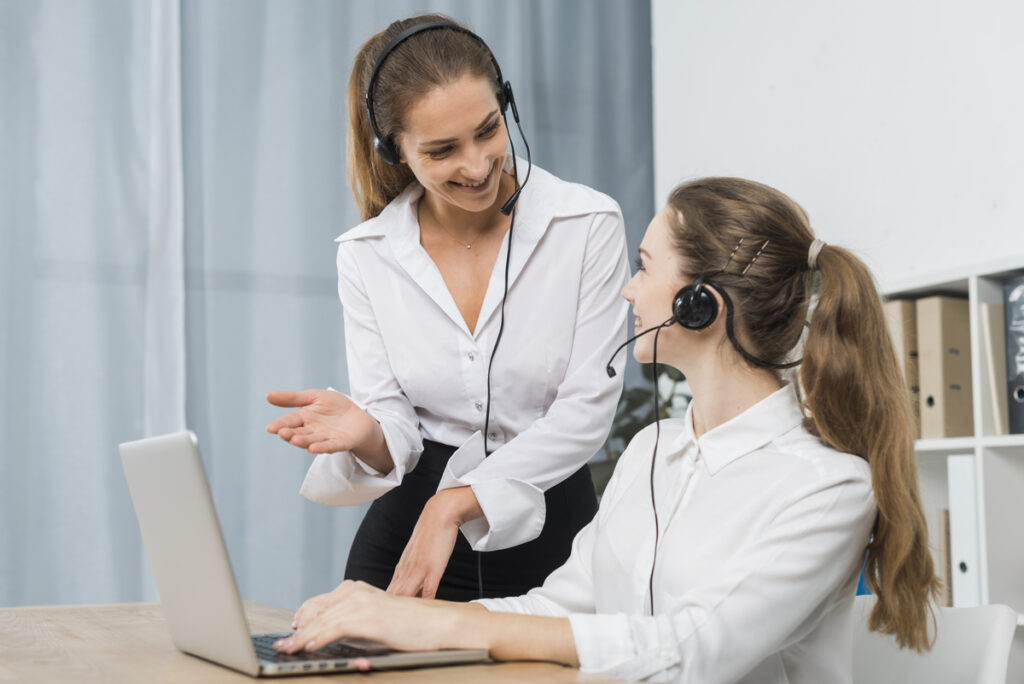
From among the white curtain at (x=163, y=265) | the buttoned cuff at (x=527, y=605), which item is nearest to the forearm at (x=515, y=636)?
the buttoned cuff at (x=527, y=605)

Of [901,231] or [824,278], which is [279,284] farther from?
[824,278]

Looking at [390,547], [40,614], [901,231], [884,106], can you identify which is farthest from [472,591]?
[884,106]

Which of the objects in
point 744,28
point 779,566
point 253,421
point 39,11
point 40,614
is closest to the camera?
point 779,566

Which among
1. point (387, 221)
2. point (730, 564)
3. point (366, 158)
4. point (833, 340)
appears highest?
point (366, 158)

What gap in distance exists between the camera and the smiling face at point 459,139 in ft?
4.55

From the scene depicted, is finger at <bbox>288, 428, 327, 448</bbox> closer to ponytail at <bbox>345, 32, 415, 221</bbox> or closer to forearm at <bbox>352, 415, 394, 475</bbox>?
forearm at <bbox>352, 415, 394, 475</bbox>

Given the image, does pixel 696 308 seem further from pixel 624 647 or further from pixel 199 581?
pixel 199 581

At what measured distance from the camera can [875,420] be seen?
3.72 ft

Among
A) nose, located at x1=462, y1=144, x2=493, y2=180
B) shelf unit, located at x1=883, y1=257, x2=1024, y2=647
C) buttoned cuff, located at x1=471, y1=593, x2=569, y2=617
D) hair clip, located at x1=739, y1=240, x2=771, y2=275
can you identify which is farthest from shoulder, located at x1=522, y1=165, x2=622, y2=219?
shelf unit, located at x1=883, y1=257, x2=1024, y2=647

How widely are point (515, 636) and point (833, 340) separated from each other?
507 mm

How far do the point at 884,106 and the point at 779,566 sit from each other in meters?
2.04

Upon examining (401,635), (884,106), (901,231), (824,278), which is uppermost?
(884,106)

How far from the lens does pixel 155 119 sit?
2.73 m

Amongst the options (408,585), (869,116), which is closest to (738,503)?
(408,585)
